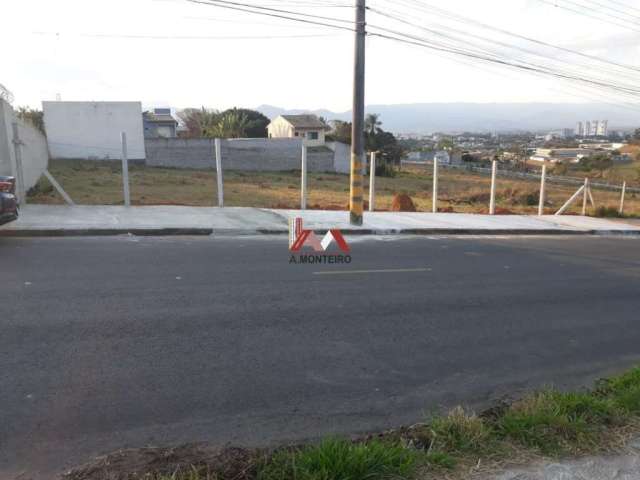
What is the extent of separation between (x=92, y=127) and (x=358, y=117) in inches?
1242

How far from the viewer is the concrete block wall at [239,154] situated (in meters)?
41.3

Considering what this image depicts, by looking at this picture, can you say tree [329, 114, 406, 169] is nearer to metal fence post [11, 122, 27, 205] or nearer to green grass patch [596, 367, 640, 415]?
metal fence post [11, 122, 27, 205]

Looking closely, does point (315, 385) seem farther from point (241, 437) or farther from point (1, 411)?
point (1, 411)

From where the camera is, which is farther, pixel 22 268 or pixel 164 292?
pixel 22 268

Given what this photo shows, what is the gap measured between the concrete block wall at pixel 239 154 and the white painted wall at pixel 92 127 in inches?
61.4

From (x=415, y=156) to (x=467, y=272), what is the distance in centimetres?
8438

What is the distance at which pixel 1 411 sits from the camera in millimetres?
3775

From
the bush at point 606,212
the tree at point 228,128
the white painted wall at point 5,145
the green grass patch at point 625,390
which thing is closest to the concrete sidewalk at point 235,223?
the white painted wall at point 5,145

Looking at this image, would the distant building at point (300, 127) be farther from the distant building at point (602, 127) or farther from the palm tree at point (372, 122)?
the distant building at point (602, 127)

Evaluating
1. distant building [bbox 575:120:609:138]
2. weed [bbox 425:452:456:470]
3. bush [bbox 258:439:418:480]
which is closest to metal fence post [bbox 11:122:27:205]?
bush [bbox 258:439:418:480]

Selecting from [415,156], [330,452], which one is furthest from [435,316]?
[415,156]

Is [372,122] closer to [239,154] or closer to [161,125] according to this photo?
[161,125]

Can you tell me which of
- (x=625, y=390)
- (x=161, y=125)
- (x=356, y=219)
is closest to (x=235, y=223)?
(x=356, y=219)

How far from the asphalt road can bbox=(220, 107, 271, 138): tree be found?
60015mm
